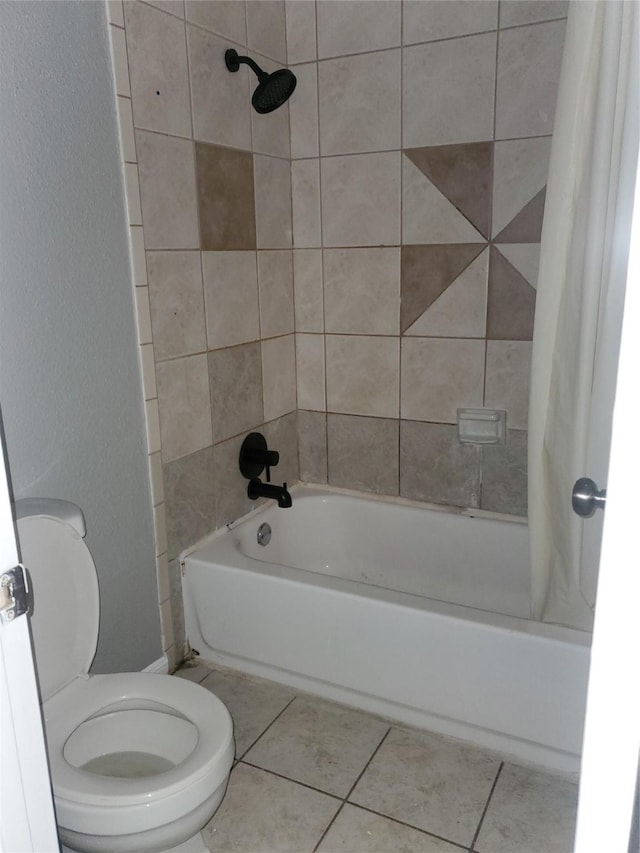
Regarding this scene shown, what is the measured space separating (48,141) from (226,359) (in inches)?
33.6

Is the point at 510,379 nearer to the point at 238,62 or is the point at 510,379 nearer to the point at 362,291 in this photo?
the point at 362,291

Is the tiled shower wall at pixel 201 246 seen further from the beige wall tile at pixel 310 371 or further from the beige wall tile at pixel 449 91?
the beige wall tile at pixel 449 91

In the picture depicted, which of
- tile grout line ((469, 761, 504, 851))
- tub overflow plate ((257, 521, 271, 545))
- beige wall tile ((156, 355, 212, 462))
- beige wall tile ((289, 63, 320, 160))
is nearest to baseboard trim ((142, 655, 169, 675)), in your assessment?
tub overflow plate ((257, 521, 271, 545))

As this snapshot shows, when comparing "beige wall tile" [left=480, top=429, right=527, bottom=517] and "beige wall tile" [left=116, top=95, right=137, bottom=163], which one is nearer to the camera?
"beige wall tile" [left=116, top=95, right=137, bottom=163]

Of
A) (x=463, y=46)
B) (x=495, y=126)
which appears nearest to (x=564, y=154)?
(x=495, y=126)

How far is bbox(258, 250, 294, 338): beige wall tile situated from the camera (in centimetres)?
236

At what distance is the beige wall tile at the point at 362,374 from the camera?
2424 mm

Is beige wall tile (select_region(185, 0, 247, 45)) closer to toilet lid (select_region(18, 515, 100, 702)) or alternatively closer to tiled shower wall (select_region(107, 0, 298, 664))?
tiled shower wall (select_region(107, 0, 298, 664))

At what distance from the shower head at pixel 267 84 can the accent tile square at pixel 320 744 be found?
176cm

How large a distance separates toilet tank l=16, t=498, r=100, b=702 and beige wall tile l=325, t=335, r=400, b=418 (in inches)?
47.6

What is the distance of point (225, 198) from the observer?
83.4 inches

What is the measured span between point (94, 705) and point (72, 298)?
3.10 feet

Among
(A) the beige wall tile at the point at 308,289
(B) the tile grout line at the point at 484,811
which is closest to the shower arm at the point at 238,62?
(A) the beige wall tile at the point at 308,289

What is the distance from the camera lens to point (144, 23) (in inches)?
69.3
